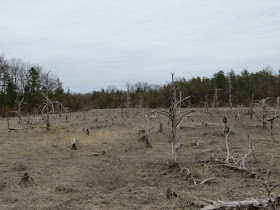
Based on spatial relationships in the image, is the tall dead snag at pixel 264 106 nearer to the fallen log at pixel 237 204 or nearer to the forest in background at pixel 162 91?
the fallen log at pixel 237 204

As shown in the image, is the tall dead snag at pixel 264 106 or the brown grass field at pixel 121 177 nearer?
the brown grass field at pixel 121 177

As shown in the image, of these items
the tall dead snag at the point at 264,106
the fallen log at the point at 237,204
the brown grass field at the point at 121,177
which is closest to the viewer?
the fallen log at the point at 237,204

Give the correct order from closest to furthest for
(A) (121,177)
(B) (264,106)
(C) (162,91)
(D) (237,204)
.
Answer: (D) (237,204), (A) (121,177), (B) (264,106), (C) (162,91)

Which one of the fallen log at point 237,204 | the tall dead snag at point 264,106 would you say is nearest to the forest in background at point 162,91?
the tall dead snag at point 264,106

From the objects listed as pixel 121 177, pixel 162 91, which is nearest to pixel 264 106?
pixel 121 177

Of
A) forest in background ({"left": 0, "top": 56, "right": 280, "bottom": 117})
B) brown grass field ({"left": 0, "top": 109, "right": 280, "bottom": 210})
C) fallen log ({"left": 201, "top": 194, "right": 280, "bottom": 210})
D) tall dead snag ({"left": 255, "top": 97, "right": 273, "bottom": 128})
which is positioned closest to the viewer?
fallen log ({"left": 201, "top": 194, "right": 280, "bottom": 210})

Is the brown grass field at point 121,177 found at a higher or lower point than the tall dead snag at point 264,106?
lower

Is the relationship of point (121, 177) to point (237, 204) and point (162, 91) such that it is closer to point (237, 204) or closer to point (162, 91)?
point (237, 204)

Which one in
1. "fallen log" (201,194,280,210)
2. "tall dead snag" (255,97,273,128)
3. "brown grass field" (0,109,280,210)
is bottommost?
"brown grass field" (0,109,280,210)

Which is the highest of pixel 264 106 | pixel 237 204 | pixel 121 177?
pixel 264 106

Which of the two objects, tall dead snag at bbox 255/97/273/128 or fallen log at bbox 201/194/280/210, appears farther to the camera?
tall dead snag at bbox 255/97/273/128

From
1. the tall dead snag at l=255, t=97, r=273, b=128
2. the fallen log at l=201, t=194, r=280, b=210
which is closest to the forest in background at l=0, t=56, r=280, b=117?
the tall dead snag at l=255, t=97, r=273, b=128

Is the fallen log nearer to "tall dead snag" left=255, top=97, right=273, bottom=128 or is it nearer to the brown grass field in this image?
the brown grass field

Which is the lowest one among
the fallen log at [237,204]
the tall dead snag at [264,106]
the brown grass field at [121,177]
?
the brown grass field at [121,177]
